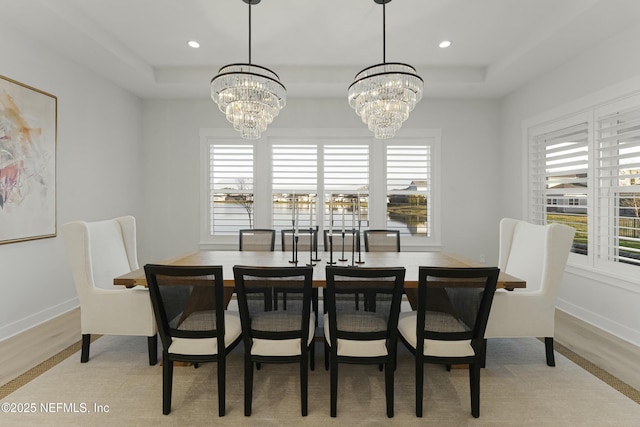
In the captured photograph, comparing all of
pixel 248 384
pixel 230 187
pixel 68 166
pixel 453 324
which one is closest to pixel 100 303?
pixel 248 384

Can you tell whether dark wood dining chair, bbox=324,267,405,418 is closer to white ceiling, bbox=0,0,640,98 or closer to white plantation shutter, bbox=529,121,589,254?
white ceiling, bbox=0,0,640,98

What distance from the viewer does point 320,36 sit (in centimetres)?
333

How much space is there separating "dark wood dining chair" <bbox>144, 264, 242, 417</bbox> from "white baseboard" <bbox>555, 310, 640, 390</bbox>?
8.81 feet

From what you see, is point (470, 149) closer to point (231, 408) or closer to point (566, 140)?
point (566, 140)

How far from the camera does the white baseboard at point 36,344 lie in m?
2.37

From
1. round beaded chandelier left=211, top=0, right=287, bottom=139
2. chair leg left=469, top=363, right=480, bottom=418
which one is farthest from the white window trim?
chair leg left=469, top=363, right=480, bottom=418

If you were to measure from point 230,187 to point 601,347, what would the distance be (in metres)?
4.53

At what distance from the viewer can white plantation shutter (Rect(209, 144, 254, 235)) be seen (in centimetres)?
485

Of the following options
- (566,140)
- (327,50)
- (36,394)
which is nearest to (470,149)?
(566,140)

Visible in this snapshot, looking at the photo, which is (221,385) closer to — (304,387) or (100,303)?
(304,387)

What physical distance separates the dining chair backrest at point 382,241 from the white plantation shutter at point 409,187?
124 cm

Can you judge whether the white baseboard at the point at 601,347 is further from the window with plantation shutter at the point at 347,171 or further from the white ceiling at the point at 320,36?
the white ceiling at the point at 320,36

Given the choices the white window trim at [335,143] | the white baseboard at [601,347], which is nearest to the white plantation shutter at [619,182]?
the white baseboard at [601,347]

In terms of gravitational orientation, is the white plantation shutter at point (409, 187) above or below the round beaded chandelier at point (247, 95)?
below
